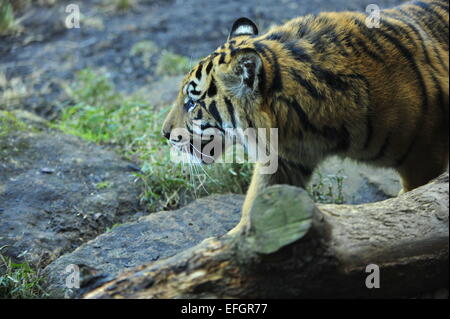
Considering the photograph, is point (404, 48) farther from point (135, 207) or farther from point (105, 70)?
point (105, 70)

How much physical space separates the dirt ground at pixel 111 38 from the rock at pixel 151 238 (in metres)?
2.93

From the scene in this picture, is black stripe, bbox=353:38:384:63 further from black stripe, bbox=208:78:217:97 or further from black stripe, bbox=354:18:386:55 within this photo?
black stripe, bbox=208:78:217:97

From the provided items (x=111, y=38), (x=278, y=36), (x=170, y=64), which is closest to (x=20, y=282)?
(x=278, y=36)

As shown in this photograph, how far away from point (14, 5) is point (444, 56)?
800 cm

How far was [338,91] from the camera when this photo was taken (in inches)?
122

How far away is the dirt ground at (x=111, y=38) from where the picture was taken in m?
7.21

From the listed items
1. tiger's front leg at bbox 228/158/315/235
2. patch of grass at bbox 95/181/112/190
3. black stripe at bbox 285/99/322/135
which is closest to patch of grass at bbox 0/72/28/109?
patch of grass at bbox 95/181/112/190

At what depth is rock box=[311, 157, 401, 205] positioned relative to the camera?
4488 millimetres

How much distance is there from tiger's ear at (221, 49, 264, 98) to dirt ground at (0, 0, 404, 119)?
3.76 meters

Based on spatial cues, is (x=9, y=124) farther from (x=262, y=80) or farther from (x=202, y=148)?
(x=262, y=80)

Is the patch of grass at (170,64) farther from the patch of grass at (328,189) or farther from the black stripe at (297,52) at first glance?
the black stripe at (297,52)

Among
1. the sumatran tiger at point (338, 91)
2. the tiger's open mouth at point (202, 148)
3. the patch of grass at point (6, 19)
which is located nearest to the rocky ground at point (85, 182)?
the patch of grass at point (6, 19)

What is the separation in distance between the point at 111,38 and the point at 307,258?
7.06 m

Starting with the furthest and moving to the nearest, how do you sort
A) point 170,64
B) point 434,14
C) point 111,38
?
point 111,38 < point 170,64 < point 434,14
